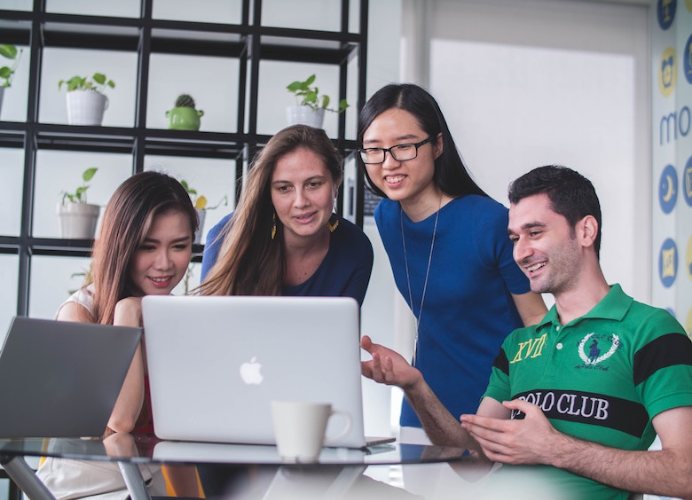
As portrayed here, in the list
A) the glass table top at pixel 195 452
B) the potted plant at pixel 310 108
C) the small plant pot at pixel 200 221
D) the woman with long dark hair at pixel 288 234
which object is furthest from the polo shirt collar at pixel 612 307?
the small plant pot at pixel 200 221

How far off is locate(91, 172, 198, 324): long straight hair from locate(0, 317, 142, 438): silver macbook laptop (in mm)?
492

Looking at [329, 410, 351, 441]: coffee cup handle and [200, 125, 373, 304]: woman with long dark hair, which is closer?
[329, 410, 351, 441]: coffee cup handle

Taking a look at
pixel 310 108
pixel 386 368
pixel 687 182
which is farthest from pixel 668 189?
pixel 386 368

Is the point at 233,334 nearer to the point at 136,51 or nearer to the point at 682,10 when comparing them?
the point at 136,51

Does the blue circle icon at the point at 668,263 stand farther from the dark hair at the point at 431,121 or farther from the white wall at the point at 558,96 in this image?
the dark hair at the point at 431,121

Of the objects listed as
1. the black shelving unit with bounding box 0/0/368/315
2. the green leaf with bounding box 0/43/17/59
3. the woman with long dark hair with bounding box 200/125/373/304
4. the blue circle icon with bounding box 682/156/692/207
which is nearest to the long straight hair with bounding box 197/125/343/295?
the woman with long dark hair with bounding box 200/125/373/304

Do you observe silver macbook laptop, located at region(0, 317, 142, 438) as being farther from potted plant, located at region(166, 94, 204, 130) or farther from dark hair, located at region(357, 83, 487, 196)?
potted plant, located at region(166, 94, 204, 130)

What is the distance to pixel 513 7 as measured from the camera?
15.5 ft

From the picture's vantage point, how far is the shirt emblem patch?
5.69 ft

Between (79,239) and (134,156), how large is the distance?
0.41m

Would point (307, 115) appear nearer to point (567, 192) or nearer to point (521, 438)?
point (567, 192)

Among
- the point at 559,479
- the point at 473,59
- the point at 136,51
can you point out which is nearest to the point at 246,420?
the point at 559,479

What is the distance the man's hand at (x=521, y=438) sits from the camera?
160 centimetres

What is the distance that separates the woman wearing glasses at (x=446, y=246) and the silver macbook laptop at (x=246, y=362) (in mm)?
933
